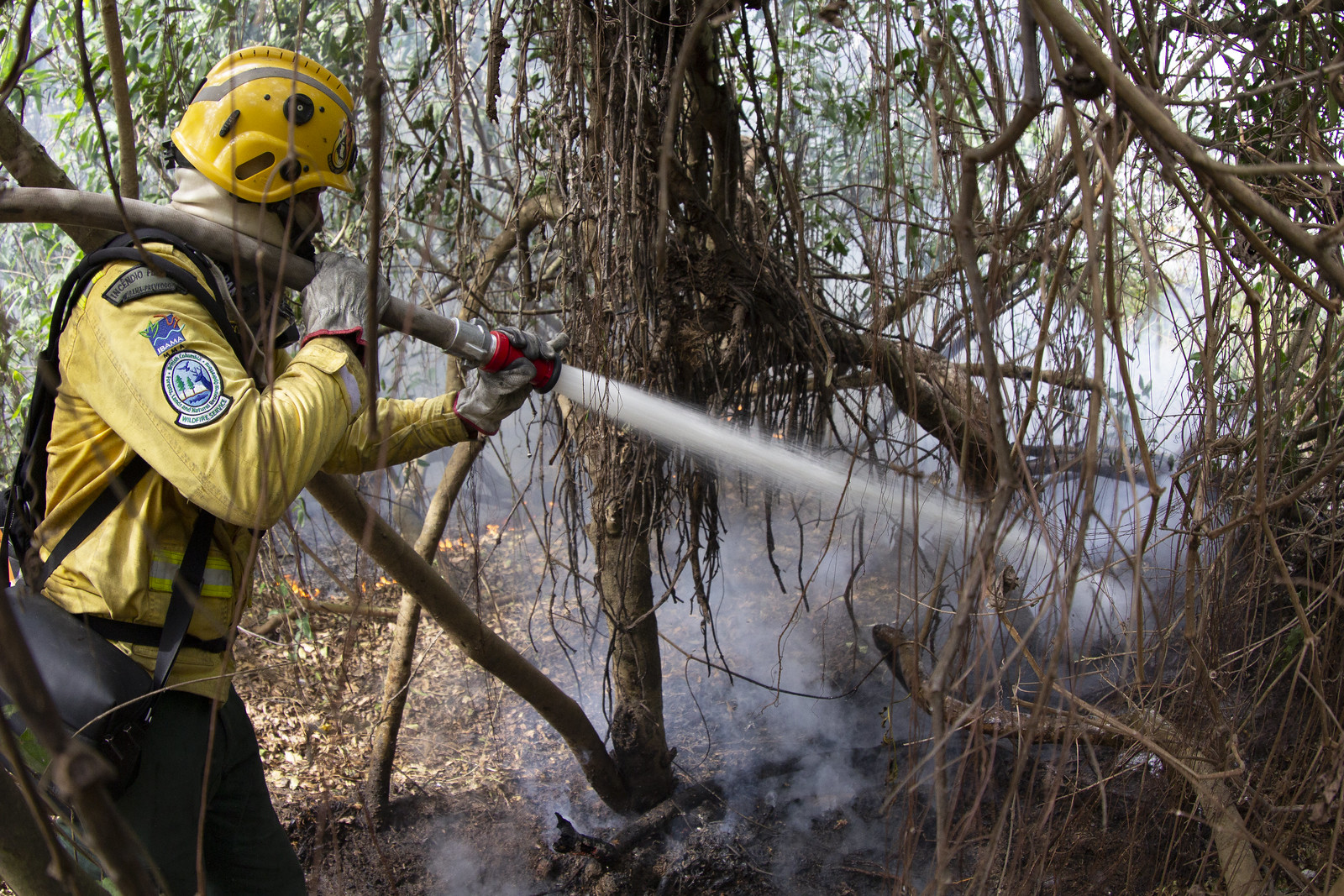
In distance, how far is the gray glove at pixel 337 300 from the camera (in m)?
1.84

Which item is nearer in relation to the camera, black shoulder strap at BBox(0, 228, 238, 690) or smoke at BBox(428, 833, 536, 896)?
black shoulder strap at BBox(0, 228, 238, 690)

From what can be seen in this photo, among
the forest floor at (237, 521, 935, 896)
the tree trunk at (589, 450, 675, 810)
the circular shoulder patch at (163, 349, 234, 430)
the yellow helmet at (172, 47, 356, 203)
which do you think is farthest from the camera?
the forest floor at (237, 521, 935, 896)

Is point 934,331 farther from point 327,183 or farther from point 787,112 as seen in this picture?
point 787,112

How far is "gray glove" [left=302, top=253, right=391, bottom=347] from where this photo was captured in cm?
184

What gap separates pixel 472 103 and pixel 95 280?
1221 mm

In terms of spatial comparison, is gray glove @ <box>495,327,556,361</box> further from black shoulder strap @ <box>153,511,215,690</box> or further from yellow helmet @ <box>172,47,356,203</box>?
black shoulder strap @ <box>153,511,215,690</box>

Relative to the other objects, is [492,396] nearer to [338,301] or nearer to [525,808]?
[338,301]

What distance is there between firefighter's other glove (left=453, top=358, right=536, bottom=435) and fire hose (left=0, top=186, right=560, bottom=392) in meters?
0.02

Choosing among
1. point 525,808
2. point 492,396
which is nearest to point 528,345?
point 492,396

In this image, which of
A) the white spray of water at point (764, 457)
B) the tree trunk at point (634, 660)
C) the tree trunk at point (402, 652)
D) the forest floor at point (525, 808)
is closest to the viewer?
the white spray of water at point (764, 457)

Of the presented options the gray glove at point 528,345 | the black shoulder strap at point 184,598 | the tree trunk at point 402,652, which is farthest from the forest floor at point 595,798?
the gray glove at point 528,345

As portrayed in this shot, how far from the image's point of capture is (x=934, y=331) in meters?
1.44

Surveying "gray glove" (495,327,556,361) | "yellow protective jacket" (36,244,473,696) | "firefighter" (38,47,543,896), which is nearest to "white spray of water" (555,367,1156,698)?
"gray glove" (495,327,556,361)

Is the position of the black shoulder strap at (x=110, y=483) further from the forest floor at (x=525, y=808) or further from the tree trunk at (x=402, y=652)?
the tree trunk at (x=402, y=652)
